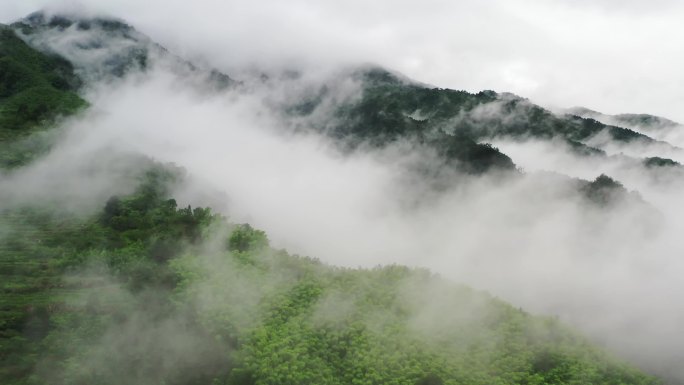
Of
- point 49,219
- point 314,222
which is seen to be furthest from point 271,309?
point 314,222

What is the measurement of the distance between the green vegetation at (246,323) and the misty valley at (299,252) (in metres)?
0.08

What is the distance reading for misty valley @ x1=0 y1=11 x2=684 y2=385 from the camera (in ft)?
57.3

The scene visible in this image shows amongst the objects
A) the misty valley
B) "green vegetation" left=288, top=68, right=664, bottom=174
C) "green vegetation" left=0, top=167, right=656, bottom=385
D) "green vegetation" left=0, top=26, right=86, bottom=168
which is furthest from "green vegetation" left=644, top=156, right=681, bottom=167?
"green vegetation" left=0, top=26, right=86, bottom=168

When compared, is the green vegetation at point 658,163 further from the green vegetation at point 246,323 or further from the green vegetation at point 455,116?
the green vegetation at point 246,323

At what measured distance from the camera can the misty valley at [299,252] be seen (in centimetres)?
1745

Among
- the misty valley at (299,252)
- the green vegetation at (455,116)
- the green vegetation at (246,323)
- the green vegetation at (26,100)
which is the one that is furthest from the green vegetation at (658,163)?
the green vegetation at (26,100)

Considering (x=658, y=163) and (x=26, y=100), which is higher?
(x=658, y=163)

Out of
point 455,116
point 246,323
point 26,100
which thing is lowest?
point 246,323

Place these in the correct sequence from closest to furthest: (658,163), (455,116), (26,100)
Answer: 1. (26,100)
2. (658,163)
3. (455,116)

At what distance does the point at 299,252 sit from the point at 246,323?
21.3m

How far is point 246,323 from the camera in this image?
722 inches

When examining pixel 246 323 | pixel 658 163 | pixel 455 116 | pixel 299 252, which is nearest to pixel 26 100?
pixel 299 252

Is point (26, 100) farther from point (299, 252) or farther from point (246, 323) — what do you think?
point (246, 323)

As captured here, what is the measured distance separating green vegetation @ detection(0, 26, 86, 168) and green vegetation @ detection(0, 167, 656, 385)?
1576 cm
